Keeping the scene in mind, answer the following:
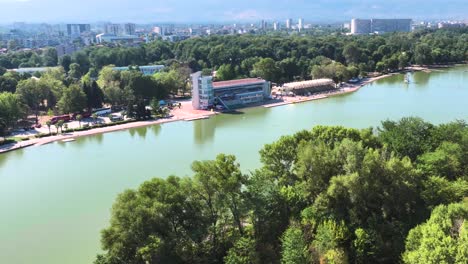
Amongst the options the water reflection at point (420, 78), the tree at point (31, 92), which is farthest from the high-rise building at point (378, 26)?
the tree at point (31, 92)

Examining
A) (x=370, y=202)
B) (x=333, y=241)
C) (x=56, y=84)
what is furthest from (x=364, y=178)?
(x=56, y=84)

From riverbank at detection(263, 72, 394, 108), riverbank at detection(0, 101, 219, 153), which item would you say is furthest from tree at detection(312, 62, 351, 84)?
riverbank at detection(0, 101, 219, 153)

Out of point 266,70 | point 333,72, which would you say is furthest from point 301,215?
point 333,72

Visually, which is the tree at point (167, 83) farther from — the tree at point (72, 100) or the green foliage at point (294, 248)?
the green foliage at point (294, 248)

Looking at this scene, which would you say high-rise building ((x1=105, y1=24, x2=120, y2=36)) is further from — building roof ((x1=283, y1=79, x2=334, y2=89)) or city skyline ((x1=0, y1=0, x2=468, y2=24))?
city skyline ((x1=0, y1=0, x2=468, y2=24))

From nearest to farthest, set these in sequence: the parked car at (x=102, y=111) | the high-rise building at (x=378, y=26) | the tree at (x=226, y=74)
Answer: the parked car at (x=102, y=111)
the tree at (x=226, y=74)
the high-rise building at (x=378, y=26)

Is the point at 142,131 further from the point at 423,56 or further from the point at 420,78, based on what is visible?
the point at 423,56
